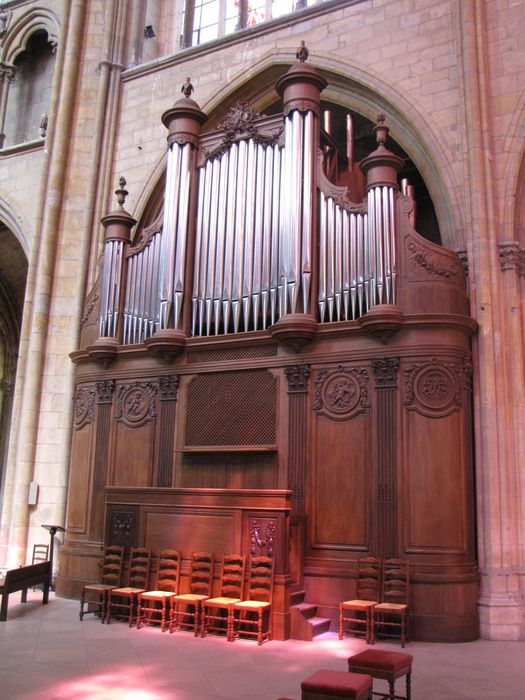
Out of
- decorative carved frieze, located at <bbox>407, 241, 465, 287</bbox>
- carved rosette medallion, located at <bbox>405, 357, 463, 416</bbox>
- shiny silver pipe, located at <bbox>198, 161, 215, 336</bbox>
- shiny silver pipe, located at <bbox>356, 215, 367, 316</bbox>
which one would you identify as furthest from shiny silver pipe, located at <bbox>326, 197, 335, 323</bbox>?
shiny silver pipe, located at <bbox>198, 161, 215, 336</bbox>

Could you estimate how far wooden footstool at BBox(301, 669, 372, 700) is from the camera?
196 inches

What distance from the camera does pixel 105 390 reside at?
12172mm

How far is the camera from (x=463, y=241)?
36.3 ft

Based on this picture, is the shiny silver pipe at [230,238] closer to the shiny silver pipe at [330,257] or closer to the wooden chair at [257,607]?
the shiny silver pipe at [330,257]

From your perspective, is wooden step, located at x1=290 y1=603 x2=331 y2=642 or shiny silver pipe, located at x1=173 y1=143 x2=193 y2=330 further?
shiny silver pipe, located at x1=173 y1=143 x2=193 y2=330

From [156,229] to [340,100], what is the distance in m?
4.24

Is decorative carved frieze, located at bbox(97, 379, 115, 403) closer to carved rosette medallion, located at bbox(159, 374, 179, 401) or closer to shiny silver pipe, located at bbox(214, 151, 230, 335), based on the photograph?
carved rosette medallion, located at bbox(159, 374, 179, 401)

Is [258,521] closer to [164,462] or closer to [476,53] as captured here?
[164,462]

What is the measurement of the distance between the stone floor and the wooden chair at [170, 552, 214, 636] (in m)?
0.24

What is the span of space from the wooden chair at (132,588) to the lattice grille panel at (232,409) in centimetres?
190

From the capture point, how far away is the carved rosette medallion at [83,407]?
485 inches

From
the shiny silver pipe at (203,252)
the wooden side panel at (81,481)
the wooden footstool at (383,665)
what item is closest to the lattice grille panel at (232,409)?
the shiny silver pipe at (203,252)

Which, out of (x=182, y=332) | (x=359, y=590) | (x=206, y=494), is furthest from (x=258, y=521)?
(x=182, y=332)

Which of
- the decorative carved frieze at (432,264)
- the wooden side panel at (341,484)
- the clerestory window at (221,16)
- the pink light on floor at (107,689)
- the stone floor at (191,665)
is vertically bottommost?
the pink light on floor at (107,689)
